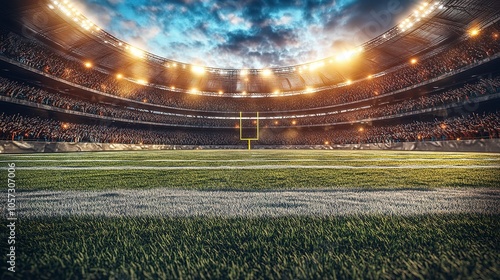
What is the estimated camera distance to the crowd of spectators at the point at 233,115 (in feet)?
60.6

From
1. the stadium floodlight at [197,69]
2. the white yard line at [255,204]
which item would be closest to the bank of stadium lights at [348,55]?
the stadium floodlight at [197,69]

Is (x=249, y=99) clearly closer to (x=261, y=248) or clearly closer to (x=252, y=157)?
(x=252, y=157)

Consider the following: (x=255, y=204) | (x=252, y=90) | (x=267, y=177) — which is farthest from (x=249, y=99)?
(x=255, y=204)

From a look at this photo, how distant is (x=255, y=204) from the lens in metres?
1.87

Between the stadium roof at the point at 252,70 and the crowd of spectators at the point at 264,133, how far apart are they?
7954mm

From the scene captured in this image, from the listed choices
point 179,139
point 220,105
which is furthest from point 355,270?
point 220,105

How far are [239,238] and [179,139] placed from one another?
3768 cm

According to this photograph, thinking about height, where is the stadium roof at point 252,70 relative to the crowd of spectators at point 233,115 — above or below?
above

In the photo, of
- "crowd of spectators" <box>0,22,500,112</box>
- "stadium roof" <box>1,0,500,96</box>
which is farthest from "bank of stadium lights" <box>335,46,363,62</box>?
"crowd of spectators" <box>0,22,500,112</box>

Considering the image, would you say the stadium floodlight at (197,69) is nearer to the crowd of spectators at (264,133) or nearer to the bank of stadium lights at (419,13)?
the crowd of spectators at (264,133)

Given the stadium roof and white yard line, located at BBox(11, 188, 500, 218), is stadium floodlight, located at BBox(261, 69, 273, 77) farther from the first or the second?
→ white yard line, located at BBox(11, 188, 500, 218)

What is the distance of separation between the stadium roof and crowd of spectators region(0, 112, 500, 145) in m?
7.95

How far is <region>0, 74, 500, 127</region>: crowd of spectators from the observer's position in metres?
18.5

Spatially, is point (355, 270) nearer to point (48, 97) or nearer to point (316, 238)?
point (316, 238)
